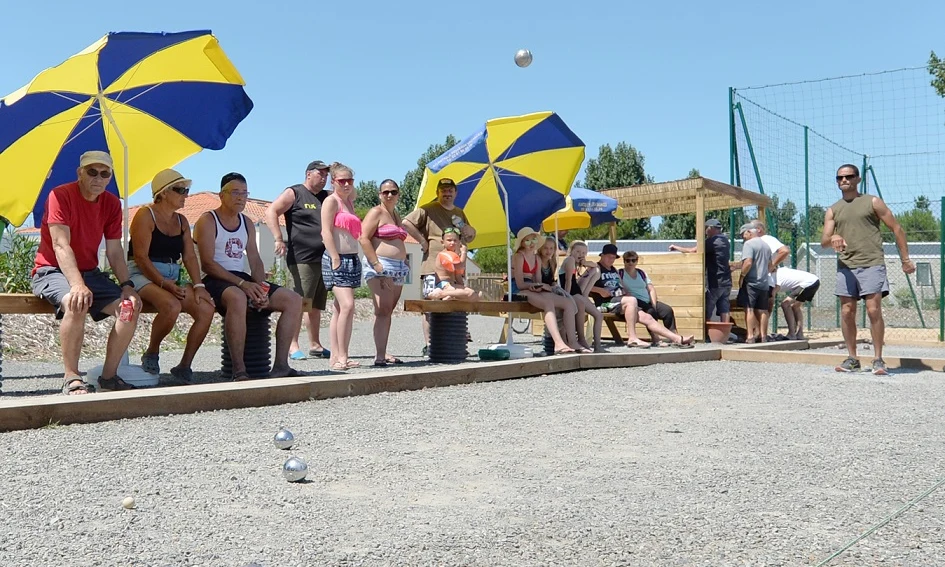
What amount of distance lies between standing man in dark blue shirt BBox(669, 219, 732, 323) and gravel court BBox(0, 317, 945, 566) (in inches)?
262

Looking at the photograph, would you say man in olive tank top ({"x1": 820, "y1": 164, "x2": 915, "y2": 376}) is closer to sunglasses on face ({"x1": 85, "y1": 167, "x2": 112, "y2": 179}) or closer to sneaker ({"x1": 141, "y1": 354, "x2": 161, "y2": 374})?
sneaker ({"x1": 141, "y1": 354, "x2": 161, "y2": 374})

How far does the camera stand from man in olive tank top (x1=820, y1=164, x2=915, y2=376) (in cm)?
786

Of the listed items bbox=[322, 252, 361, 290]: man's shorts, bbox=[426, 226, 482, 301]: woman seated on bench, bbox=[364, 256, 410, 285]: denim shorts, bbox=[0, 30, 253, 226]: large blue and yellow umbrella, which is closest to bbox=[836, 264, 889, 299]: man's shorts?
bbox=[426, 226, 482, 301]: woman seated on bench

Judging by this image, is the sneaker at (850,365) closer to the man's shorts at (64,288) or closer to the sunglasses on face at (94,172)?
the man's shorts at (64,288)

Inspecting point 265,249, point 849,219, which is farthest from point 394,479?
point 265,249

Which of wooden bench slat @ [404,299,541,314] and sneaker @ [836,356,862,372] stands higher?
wooden bench slat @ [404,299,541,314]

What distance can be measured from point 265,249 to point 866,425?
135 feet

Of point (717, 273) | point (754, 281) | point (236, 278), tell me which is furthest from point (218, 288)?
point (717, 273)

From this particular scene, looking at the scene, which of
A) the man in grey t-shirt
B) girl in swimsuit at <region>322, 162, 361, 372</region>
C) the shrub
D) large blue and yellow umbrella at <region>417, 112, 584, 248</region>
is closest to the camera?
girl in swimsuit at <region>322, 162, 361, 372</region>

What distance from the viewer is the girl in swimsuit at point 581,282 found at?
30.9ft

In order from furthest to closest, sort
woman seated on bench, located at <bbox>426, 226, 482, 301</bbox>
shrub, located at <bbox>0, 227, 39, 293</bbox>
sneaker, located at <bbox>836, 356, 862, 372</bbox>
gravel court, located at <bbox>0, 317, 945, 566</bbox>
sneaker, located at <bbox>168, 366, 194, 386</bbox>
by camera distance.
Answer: shrub, located at <bbox>0, 227, 39, 293</bbox>, woman seated on bench, located at <bbox>426, 226, 482, 301</bbox>, sneaker, located at <bbox>836, 356, 862, 372</bbox>, sneaker, located at <bbox>168, 366, 194, 386</bbox>, gravel court, located at <bbox>0, 317, 945, 566</bbox>

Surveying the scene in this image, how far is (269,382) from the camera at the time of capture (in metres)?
5.56

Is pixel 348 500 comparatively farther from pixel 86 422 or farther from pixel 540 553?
pixel 86 422

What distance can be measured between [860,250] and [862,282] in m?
0.30
